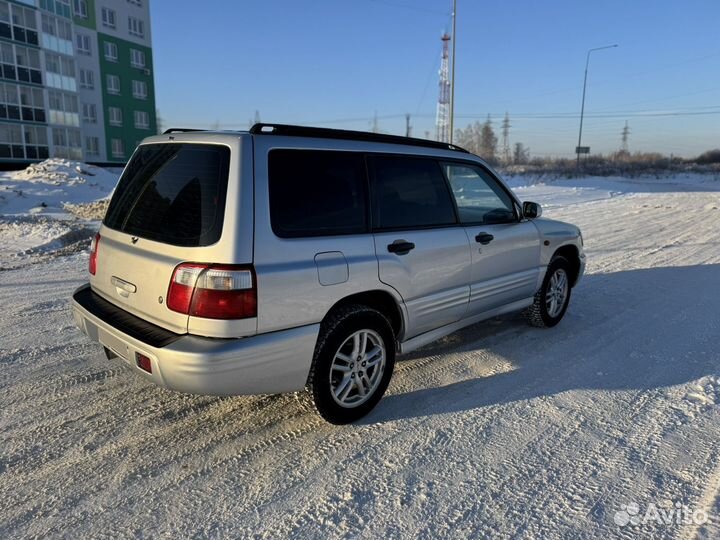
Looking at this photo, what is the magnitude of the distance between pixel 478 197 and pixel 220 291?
2785 mm

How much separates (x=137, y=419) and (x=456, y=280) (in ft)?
8.32

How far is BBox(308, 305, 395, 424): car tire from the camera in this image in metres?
3.23

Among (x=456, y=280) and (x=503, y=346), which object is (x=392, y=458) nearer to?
(x=456, y=280)

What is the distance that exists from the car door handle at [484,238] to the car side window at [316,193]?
49.6 inches

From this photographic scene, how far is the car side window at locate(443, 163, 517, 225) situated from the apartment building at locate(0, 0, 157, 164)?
1558 inches

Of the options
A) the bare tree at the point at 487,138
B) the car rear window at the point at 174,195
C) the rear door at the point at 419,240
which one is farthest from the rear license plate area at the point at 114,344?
the bare tree at the point at 487,138

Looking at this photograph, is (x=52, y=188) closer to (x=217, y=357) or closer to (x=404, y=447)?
(x=217, y=357)

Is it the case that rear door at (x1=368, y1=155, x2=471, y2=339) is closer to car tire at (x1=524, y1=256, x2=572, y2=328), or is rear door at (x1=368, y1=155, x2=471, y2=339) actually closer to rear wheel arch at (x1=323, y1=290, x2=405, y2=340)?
rear wheel arch at (x1=323, y1=290, x2=405, y2=340)

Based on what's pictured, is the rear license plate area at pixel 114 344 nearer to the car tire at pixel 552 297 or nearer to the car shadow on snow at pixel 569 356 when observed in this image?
the car shadow on snow at pixel 569 356

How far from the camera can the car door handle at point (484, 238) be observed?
14.2 ft

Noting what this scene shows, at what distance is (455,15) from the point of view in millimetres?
20609

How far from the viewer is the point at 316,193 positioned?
10.6 feet

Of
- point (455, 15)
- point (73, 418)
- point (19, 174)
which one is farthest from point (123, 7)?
point (73, 418)

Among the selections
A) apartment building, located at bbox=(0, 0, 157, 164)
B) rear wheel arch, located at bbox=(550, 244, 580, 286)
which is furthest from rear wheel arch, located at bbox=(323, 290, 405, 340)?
apartment building, located at bbox=(0, 0, 157, 164)
